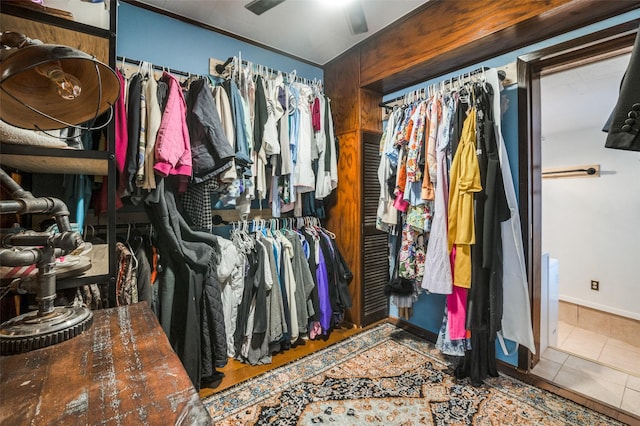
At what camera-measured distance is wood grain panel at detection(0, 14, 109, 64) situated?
1.05 meters

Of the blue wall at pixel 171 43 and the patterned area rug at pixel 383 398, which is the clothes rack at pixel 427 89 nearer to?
the blue wall at pixel 171 43

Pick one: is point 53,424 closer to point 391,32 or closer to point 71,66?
point 71,66

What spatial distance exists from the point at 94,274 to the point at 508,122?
2.40m

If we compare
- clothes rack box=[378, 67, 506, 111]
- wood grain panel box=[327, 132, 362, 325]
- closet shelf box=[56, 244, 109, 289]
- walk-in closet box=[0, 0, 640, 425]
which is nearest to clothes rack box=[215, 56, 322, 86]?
walk-in closet box=[0, 0, 640, 425]

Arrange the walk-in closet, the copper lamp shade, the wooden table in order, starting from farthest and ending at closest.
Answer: the walk-in closet
the copper lamp shade
the wooden table

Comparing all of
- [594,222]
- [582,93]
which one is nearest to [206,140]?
[582,93]

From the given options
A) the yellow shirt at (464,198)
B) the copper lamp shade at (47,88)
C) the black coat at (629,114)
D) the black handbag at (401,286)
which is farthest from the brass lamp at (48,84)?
the black handbag at (401,286)

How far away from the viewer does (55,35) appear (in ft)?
3.74

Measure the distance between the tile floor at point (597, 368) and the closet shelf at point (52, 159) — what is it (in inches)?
106

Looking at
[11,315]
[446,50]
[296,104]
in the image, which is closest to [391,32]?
[446,50]

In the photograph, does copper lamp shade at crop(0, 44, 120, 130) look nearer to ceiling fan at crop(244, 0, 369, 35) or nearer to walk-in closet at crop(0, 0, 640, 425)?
walk-in closet at crop(0, 0, 640, 425)

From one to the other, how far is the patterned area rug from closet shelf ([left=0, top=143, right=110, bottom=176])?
1352mm

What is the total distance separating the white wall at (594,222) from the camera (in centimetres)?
287

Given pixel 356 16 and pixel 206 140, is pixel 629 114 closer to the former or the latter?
pixel 356 16
